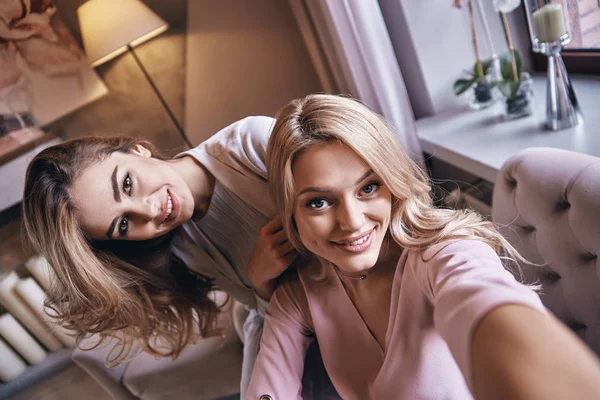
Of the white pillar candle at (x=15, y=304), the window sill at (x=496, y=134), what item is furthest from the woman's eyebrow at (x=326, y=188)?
the white pillar candle at (x=15, y=304)

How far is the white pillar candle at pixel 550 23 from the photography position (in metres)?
1.12

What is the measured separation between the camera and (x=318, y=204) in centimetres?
68

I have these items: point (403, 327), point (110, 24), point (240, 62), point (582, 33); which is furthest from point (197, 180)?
point (582, 33)

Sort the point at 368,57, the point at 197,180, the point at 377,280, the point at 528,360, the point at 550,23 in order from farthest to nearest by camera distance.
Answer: the point at 368,57 < the point at 550,23 < the point at 197,180 < the point at 377,280 < the point at 528,360

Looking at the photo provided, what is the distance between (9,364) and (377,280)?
1.42 metres

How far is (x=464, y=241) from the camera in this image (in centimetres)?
66

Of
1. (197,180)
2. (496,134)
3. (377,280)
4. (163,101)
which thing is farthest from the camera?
(163,101)

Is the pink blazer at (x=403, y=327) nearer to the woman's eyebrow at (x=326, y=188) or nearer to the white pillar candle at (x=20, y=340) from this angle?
the woman's eyebrow at (x=326, y=188)

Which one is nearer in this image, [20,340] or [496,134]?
[496,134]

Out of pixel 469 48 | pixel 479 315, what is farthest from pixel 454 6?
pixel 479 315

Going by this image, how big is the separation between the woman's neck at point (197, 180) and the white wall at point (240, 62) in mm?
960

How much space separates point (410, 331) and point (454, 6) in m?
1.29

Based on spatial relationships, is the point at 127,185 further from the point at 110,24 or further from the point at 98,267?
the point at 110,24

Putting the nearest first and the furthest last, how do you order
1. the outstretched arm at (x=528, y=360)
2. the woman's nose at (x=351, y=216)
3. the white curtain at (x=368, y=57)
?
the outstretched arm at (x=528, y=360), the woman's nose at (x=351, y=216), the white curtain at (x=368, y=57)
